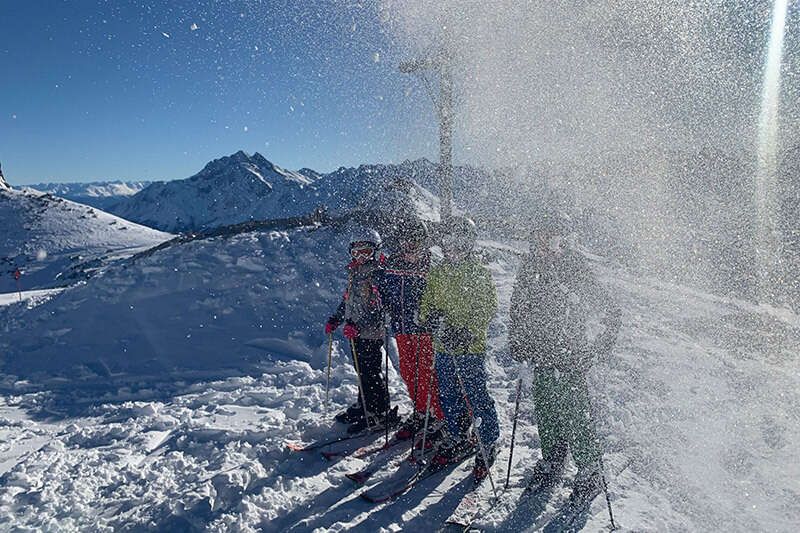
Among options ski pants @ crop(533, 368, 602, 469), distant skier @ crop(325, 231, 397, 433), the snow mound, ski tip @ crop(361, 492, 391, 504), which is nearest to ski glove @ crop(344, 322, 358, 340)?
distant skier @ crop(325, 231, 397, 433)

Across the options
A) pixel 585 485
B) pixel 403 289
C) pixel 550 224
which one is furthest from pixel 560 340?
pixel 403 289

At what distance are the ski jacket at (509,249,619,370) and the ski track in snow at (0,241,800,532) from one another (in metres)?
1.22

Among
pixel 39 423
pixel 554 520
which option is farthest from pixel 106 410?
pixel 554 520

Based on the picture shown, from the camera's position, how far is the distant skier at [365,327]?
17.0ft

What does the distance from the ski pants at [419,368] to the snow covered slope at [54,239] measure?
45360 mm

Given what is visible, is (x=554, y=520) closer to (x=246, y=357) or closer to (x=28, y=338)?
(x=246, y=357)

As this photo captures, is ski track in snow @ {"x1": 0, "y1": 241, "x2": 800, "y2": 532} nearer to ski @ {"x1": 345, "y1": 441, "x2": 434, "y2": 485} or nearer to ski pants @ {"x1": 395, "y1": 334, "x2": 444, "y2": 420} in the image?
ski @ {"x1": 345, "y1": 441, "x2": 434, "y2": 485}

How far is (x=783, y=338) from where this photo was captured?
1148 cm

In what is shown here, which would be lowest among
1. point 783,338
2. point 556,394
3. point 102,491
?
point 783,338

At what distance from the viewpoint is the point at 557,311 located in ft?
13.4

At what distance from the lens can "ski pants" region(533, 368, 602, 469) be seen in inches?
157

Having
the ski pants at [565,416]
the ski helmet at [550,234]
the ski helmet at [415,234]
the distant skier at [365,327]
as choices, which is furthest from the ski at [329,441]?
the ski helmet at [550,234]

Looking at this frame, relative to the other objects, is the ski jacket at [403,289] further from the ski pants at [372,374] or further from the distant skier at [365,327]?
the ski pants at [372,374]

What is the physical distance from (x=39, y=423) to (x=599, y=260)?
18.5m
